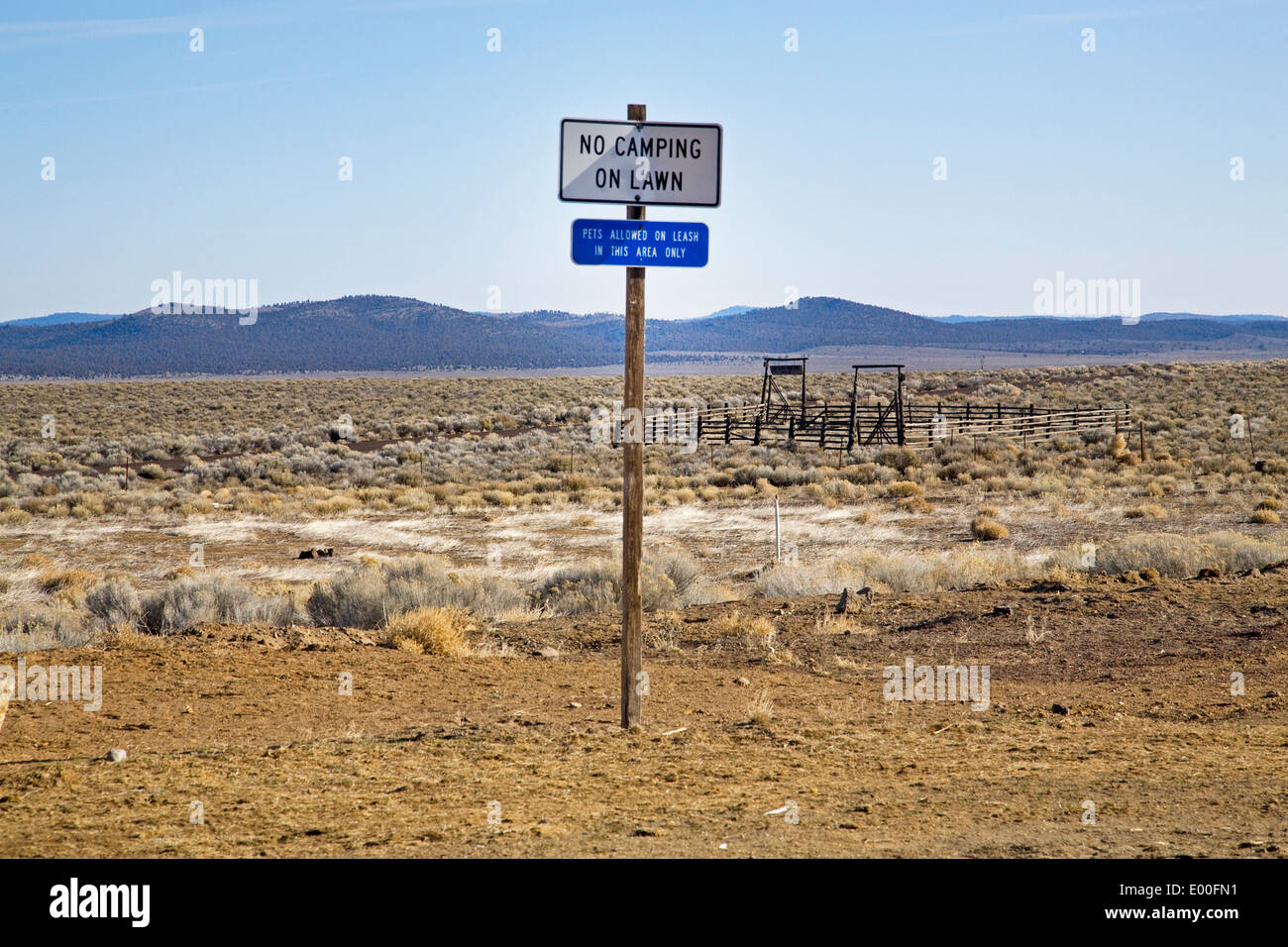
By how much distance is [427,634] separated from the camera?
10617 mm

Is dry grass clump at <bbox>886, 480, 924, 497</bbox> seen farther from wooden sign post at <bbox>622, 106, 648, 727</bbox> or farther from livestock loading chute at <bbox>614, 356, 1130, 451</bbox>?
wooden sign post at <bbox>622, 106, 648, 727</bbox>

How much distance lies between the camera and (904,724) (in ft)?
25.6

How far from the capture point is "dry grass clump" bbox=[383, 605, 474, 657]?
10481mm

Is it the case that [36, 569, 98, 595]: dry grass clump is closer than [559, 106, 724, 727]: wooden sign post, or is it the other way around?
[559, 106, 724, 727]: wooden sign post

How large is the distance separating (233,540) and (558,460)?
15.3 meters

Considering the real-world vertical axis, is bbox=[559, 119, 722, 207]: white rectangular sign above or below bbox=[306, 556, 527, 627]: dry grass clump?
above

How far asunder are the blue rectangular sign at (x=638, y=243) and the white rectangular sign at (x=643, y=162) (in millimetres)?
145

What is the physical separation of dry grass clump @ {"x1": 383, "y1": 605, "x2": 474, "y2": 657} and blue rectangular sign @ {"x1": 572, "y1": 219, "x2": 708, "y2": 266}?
4.93 m

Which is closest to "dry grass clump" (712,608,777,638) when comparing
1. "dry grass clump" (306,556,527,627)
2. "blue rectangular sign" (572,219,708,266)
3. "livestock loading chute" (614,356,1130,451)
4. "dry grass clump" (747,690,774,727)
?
"dry grass clump" (747,690,774,727)

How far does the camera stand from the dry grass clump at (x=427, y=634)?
1048 centimetres

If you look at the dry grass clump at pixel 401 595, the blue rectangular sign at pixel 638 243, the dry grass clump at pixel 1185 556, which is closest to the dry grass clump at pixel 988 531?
the dry grass clump at pixel 1185 556

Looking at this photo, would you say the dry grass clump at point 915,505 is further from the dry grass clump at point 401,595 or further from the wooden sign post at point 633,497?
the wooden sign post at point 633,497
